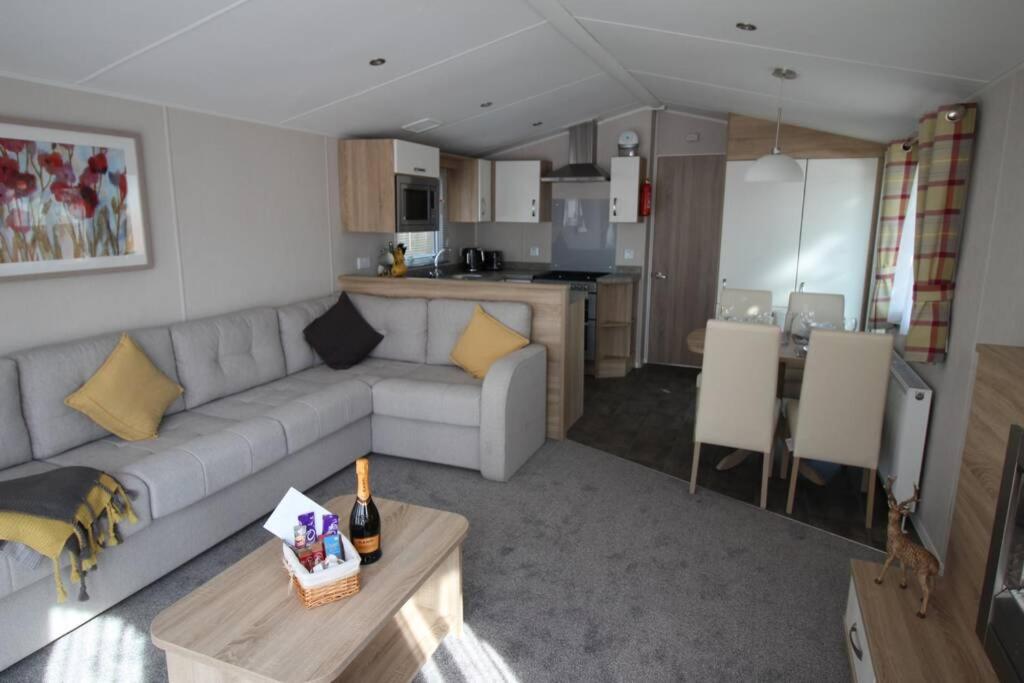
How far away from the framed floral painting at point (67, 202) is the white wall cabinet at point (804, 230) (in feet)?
14.3

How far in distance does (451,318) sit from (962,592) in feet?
10.3

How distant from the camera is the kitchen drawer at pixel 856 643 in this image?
6.10 ft

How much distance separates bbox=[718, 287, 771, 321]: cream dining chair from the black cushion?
255cm

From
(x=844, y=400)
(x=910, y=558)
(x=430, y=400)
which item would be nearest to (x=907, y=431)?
(x=844, y=400)

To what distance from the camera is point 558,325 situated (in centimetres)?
419

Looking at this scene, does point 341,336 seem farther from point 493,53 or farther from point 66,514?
point 66,514

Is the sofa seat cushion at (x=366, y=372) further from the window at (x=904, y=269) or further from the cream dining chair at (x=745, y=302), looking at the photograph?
the window at (x=904, y=269)

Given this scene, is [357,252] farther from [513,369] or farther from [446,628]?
[446,628]

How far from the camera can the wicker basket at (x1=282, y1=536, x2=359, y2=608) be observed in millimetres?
1836

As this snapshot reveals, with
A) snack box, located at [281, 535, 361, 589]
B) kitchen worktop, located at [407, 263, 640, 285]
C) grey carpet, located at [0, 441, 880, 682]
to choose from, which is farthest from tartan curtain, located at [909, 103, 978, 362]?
kitchen worktop, located at [407, 263, 640, 285]

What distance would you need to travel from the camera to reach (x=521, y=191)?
651 cm

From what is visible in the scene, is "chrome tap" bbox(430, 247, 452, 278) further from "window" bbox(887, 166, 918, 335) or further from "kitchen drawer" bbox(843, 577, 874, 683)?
"kitchen drawer" bbox(843, 577, 874, 683)

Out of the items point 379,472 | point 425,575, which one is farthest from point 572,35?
point 425,575

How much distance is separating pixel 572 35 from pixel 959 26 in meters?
2.13
